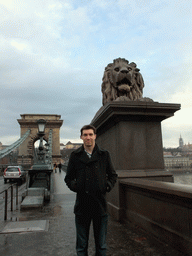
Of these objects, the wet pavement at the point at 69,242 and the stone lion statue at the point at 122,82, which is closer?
the wet pavement at the point at 69,242

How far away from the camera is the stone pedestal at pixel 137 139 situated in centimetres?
510

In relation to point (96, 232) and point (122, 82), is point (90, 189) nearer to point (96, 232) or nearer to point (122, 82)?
point (96, 232)

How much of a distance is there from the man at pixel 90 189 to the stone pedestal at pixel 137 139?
244 centimetres

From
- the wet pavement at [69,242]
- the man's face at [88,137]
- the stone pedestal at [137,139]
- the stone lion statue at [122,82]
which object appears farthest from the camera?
the stone lion statue at [122,82]

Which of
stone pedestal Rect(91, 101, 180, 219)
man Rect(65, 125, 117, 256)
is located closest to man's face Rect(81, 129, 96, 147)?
man Rect(65, 125, 117, 256)

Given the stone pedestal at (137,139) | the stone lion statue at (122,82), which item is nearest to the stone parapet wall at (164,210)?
the stone pedestal at (137,139)

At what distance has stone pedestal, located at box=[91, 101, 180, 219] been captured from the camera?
16.7 feet

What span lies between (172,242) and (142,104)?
9.34 feet

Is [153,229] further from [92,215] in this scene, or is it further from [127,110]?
[127,110]

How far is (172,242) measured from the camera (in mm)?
3246

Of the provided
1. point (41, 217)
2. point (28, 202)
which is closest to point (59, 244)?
point (41, 217)

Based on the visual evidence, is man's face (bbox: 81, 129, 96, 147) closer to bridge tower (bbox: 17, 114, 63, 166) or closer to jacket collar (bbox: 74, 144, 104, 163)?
jacket collar (bbox: 74, 144, 104, 163)

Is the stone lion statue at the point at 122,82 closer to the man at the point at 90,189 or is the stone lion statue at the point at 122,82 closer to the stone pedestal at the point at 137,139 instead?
the stone pedestal at the point at 137,139

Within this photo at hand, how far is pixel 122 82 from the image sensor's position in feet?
19.8
